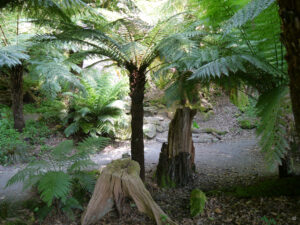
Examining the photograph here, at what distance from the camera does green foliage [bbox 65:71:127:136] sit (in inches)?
204

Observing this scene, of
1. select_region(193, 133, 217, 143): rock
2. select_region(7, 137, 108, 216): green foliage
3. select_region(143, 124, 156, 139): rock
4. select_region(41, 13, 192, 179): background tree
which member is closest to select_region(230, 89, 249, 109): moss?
select_region(41, 13, 192, 179): background tree

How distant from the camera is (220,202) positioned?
226cm

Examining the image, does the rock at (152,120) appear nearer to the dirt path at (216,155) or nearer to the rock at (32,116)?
the dirt path at (216,155)

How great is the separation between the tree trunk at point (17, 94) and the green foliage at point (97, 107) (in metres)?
1.03

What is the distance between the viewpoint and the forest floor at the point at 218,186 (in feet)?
6.42

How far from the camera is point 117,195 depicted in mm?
2133

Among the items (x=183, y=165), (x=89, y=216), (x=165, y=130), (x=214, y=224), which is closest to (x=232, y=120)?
(x=165, y=130)

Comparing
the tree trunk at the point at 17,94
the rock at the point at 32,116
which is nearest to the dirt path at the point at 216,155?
the tree trunk at the point at 17,94

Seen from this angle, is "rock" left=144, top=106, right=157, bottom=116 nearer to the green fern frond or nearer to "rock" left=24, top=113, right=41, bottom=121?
"rock" left=24, top=113, right=41, bottom=121

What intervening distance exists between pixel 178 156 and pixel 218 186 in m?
0.60

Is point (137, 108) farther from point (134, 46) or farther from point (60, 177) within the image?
point (60, 177)

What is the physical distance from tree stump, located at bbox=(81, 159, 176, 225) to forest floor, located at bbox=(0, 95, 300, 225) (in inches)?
4.6

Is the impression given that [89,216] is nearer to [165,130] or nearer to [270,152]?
[270,152]

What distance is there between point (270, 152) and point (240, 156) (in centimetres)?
272
